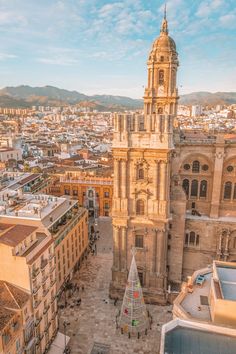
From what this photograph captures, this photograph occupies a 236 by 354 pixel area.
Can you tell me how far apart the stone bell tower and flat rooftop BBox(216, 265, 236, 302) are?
42.0ft

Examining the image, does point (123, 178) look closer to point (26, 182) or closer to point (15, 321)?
point (15, 321)

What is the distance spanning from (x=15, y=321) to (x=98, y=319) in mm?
15580

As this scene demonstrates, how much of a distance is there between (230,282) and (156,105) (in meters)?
27.8

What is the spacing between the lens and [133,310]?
37.6 m

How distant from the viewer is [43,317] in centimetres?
3366

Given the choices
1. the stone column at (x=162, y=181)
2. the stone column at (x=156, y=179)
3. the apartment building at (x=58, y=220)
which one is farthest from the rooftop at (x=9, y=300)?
the stone column at (x=162, y=181)

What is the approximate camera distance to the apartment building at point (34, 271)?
30281 mm

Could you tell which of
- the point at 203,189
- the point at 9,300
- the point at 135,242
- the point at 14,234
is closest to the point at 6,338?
the point at 9,300

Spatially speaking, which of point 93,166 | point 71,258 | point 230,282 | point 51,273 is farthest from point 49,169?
point 230,282

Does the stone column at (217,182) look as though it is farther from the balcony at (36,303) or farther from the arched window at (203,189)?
the balcony at (36,303)

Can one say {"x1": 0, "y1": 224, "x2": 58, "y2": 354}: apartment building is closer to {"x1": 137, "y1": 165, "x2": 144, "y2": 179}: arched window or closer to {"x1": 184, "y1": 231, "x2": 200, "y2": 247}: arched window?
{"x1": 137, "y1": 165, "x2": 144, "y2": 179}: arched window

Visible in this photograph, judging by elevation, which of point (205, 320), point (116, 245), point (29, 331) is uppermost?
point (205, 320)

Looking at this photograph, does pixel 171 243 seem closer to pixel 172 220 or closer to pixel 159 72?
pixel 172 220

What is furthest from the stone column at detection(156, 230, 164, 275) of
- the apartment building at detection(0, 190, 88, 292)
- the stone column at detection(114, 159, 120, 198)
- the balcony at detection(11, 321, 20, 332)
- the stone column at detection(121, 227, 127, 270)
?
the balcony at detection(11, 321, 20, 332)
